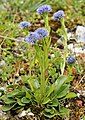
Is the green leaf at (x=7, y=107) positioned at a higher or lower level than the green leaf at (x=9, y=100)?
lower

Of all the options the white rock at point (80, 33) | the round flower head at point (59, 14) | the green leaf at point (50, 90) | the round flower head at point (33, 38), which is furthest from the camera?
the white rock at point (80, 33)

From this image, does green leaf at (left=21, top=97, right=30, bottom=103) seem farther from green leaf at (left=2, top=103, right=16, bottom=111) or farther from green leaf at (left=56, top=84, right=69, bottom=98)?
green leaf at (left=56, top=84, right=69, bottom=98)

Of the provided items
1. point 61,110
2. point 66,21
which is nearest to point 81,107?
point 61,110

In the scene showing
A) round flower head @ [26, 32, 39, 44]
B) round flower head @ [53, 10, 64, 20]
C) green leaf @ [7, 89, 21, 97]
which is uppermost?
round flower head @ [53, 10, 64, 20]

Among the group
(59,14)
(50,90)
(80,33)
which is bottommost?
(50,90)

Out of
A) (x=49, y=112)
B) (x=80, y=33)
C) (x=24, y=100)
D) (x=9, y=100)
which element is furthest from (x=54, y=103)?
(x=80, y=33)

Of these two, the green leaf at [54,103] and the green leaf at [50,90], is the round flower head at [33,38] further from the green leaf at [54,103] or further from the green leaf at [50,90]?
the green leaf at [54,103]

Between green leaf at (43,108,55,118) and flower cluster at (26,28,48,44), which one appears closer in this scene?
flower cluster at (26,28,48,44)

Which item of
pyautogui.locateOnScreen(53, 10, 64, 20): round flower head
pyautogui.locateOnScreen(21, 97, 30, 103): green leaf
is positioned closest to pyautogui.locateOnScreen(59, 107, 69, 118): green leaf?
pyautogui.locateOnScreen(21, 97, 30, 103): green leaf

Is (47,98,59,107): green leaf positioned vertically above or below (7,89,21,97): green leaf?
below

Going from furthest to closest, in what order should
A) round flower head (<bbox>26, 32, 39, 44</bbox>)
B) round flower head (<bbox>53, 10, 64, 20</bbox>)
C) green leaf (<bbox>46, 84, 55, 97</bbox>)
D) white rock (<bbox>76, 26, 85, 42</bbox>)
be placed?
white rock (<bbox>76, 26, 85, 42</bbox>), round flower head (<bbox>53, 10, 64, 20</bbox>), green leaf (<bbox>46, 84, 55, 97</bbox>), round flower head (<bbox>26, 32, 39, 44</bbox>)

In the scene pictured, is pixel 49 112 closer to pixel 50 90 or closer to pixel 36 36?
pixel 50 90

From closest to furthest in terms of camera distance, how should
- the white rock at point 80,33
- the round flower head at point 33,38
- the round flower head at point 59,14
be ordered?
the round flower head at point 33,38, the round flower head at point 59,14, the white rock at point 80,33

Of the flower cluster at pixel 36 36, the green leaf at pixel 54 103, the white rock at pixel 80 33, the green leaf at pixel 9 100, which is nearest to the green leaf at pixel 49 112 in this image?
the green leaf at pixel 54 103
